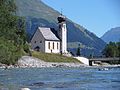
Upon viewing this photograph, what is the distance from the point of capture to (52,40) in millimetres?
189250

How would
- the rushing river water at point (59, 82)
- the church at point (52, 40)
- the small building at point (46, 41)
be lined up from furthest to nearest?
the church at point (52, 40) → the small building at point (46, 41) → the rushing river water at point (59, 82)

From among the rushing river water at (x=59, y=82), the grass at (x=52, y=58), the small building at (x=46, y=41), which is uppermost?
the small building at (x=46, y=41)

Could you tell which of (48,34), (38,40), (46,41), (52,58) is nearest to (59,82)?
(52,58)

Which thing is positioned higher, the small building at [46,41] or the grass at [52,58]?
the small building at [46,41]

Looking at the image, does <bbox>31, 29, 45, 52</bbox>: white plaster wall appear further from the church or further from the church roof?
the church roof

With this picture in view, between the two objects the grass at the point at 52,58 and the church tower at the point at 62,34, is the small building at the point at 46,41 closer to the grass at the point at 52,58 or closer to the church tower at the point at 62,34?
the church tower at the point at 62,34

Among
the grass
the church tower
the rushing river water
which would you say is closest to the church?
the church tower

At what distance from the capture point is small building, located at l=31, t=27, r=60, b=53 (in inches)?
7382

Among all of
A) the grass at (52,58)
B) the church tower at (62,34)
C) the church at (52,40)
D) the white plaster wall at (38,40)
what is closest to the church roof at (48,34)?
the church at (52,40)

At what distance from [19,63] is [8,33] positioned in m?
73.6

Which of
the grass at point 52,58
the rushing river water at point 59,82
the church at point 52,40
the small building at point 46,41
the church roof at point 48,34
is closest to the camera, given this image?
the rushing river water at point 59,82

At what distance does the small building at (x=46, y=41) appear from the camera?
188m

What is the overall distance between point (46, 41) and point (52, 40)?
9.81 feet

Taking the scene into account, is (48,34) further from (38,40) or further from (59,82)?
(59,82)
